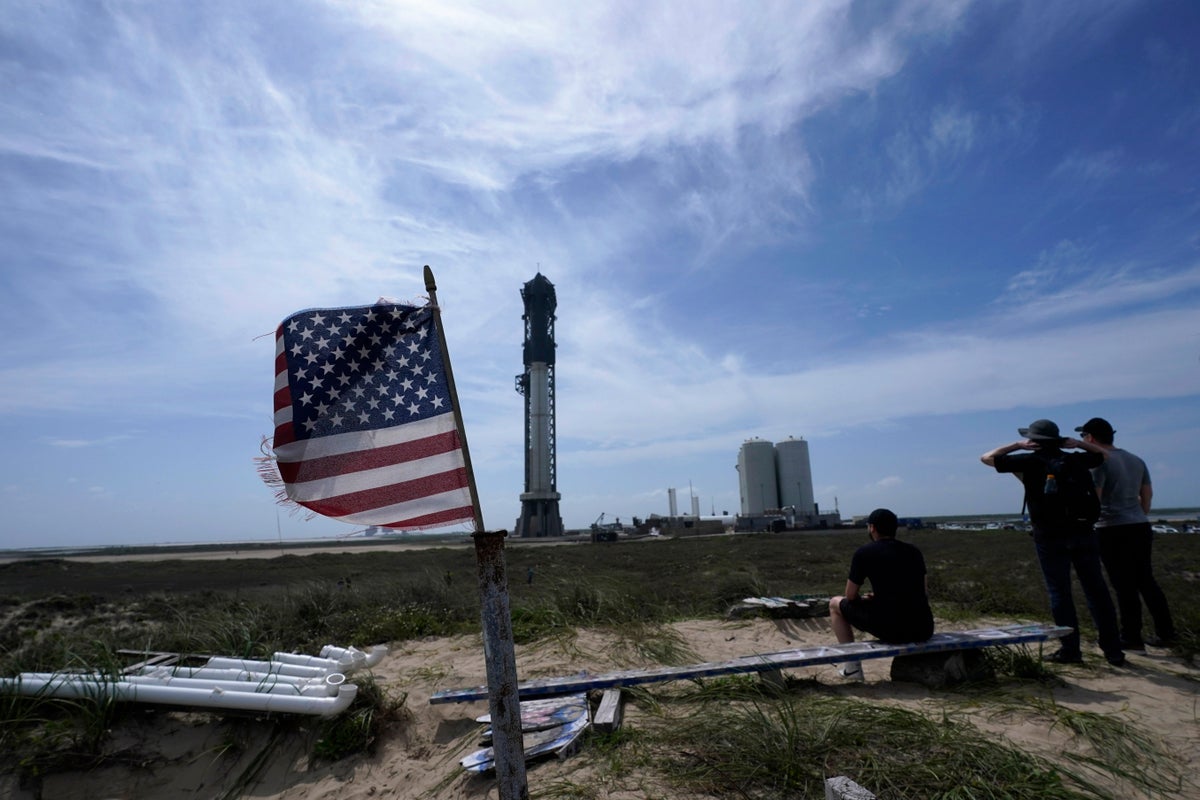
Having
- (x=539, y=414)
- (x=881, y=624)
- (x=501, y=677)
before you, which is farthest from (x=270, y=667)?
(x=539, y=414)

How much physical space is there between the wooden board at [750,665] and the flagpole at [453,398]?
2594 mm

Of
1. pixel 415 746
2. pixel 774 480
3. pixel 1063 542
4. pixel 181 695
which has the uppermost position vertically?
pixel 774 480

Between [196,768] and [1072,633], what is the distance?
8300 mm

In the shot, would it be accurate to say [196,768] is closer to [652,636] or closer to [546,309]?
[652,636]

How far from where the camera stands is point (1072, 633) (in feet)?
19.6

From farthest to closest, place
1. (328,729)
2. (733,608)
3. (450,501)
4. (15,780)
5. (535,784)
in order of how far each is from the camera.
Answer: (733,608)
(328,729)
(15,780)
(535,784)
(450,501)

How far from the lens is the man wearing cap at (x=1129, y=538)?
638cm

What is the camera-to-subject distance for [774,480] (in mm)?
61375

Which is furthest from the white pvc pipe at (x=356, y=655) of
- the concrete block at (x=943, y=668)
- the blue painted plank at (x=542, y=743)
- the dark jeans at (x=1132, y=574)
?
the dark jeans at (x=1132, y=574)

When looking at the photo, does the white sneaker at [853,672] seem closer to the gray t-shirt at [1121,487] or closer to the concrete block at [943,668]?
the concrete block at [943,668]

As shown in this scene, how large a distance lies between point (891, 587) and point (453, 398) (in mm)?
4624

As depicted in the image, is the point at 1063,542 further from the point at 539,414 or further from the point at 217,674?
the point at 539,414

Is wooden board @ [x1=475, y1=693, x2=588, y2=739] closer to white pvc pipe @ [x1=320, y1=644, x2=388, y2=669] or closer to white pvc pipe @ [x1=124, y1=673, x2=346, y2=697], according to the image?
white pvc pipe @ [x1=124, y1=673, x2=346, y2=697]

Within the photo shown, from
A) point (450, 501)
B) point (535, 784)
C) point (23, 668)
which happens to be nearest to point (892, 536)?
point (535, 784)
